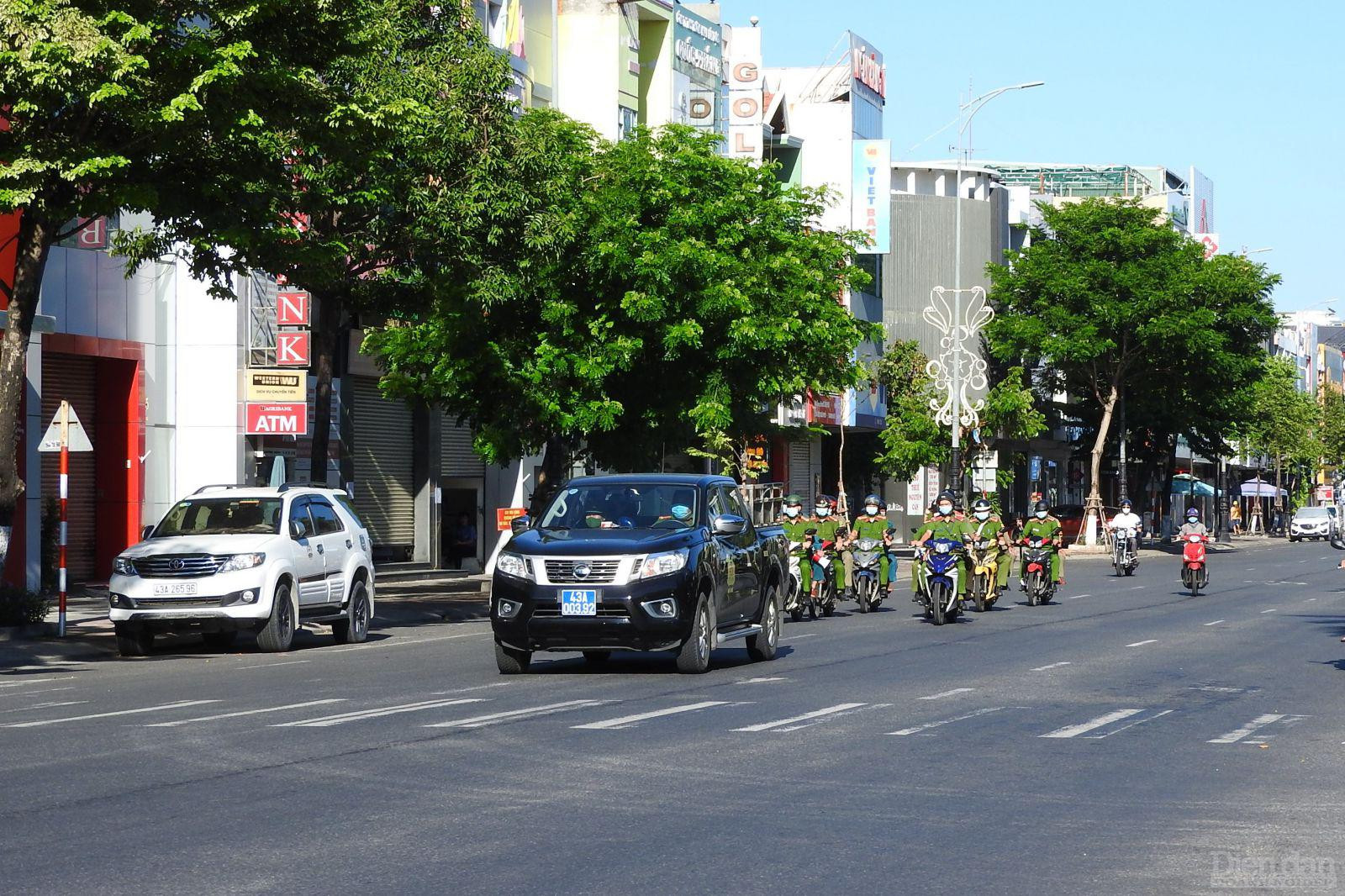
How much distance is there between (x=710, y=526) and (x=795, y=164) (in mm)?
46719

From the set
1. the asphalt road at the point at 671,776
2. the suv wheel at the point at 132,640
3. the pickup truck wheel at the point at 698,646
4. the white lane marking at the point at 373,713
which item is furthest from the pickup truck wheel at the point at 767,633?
the suv wheel at the point at 132,640

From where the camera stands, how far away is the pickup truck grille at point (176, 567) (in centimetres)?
2184

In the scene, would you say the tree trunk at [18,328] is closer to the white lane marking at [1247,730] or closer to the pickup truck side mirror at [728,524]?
the pickup truck side mirror at [728,524]

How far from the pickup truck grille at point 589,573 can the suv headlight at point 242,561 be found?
5.97 m

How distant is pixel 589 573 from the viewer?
17.2 meters

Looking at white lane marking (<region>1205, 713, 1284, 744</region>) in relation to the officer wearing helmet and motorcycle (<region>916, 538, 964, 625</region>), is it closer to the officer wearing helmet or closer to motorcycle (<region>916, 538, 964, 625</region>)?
motorcycle (<region>916, 538, 964, 625</region>)

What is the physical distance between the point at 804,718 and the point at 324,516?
37.3ft

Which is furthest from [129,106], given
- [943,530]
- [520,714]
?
[943,530]

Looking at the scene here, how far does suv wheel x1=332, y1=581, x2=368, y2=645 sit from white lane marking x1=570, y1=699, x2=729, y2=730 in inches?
400

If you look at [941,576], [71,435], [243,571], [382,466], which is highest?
[71,435]

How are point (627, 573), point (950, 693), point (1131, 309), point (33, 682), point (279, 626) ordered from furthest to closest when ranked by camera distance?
point (1131, 309), point (279, 626), point (33, 682), point (627, 573), point (950, 693)

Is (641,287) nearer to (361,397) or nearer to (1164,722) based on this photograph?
(361,397)

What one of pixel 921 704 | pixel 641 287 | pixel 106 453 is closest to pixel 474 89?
pixel 641 287

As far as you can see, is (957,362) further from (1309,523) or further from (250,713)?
(1309,523)
